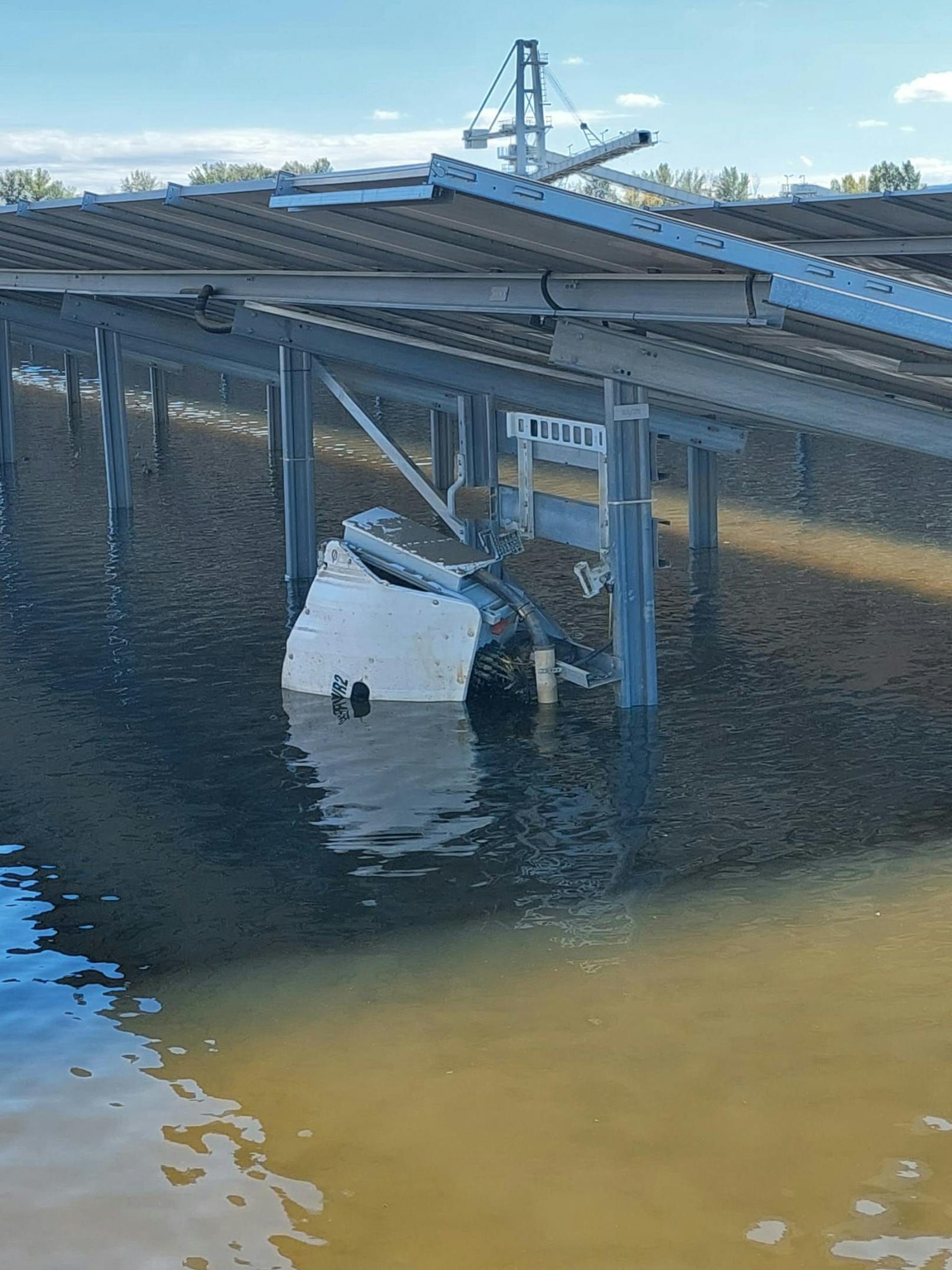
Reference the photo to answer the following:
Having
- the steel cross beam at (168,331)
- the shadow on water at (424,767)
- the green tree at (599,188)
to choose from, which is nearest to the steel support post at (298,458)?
the shadow on water at (424,767)

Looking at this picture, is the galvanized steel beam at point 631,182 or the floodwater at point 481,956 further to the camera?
the galvanized steel beam at point 631,182

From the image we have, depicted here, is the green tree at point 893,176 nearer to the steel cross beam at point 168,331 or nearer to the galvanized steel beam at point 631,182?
the galvanized steel beam at point 631,182

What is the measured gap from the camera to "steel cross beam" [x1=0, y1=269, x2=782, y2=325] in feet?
35.9

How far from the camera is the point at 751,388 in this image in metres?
13.0

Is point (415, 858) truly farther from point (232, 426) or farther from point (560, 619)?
point (232, 426)

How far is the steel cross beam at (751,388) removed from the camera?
12.1 meters

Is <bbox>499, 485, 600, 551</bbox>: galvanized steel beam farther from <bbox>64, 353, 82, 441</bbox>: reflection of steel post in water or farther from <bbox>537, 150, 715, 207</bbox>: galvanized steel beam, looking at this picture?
<bbox>64, 353, 82, 441</bbox>: reflection of steel post in water

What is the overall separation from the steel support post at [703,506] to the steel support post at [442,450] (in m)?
7.23

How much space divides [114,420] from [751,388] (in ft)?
56.6

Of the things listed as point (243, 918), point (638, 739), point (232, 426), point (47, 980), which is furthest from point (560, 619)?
point (232, 426)

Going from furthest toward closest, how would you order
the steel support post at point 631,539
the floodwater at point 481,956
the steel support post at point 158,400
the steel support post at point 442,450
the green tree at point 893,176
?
the green tree at point 893,176, the steel support post at point 158,400, the steel support post at point 442,450, the steel support post at point 631,539, the floodwater at point 481,956

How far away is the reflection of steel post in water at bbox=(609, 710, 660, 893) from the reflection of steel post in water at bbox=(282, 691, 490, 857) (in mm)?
1210

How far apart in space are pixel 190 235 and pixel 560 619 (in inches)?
263

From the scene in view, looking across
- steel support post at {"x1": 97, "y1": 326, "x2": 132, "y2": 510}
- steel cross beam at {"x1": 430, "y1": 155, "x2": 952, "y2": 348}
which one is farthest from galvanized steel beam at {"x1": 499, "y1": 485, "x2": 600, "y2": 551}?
steel support post at {"x1": 97, "y1": 326, "x2": 132, "y2": 510}
